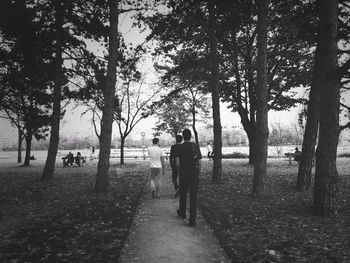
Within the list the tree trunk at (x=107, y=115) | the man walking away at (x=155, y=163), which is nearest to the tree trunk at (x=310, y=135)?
the man walking away at (x=155, y=163)

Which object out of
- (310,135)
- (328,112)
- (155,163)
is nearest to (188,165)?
(155,163)

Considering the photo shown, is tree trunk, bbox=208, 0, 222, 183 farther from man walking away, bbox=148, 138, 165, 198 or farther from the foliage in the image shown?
the foliage

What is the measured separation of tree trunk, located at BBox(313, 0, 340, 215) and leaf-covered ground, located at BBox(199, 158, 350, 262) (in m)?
0.58

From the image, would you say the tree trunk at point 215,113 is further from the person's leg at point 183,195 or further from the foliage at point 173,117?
the foliage at point 173,117

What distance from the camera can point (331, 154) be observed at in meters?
5.87

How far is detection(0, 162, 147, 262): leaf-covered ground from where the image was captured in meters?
4.20

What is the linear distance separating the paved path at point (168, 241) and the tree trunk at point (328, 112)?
9.57ft

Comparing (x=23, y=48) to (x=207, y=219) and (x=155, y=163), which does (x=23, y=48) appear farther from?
(x=207, y=219)

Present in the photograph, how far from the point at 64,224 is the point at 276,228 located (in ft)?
15.1

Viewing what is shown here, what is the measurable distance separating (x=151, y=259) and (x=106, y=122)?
6.28m

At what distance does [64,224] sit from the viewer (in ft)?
18.9

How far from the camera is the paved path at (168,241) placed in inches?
165

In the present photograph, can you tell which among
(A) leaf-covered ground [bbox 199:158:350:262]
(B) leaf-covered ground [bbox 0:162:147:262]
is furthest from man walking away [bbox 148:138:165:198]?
(A) leaf-covered ground [bbox 199:158:350:262]

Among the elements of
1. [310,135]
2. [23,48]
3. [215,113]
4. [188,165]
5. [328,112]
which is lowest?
[188,165]
